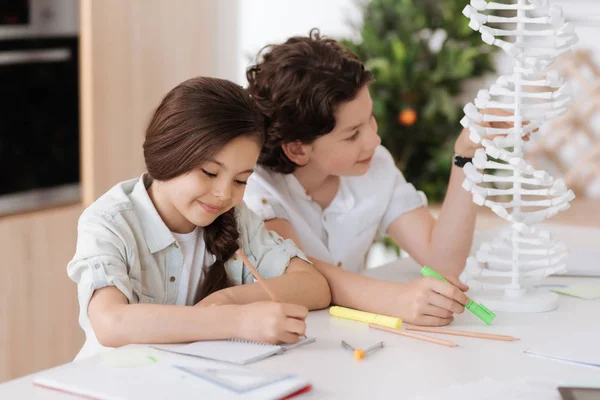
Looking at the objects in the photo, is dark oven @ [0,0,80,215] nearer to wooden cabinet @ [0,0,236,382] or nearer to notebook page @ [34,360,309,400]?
wooden cabinet @ [0,0,236,382]

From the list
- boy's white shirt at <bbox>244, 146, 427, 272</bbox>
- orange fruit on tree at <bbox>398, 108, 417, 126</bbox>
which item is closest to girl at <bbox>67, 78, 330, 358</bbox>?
boy's white shirt at <bbox>244, 146, 427, 272</bbox>

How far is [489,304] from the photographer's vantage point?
4.72ft

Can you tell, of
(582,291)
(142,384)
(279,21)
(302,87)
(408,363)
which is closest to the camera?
(142,384)

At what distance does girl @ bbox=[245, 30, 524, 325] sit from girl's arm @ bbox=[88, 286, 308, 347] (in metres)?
0.36

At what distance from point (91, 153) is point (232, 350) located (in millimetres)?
1831

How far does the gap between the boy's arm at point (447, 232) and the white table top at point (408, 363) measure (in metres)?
0.37

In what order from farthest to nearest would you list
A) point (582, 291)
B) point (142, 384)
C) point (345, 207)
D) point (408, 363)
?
point (345, 207) < point (582, 291) < point (408, 363) < point (142, 384)

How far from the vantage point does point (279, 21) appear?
369 centimetres

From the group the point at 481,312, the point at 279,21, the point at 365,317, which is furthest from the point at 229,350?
the point at 279,21

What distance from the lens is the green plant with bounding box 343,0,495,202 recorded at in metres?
3.12

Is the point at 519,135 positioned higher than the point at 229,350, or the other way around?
the point at 519,135

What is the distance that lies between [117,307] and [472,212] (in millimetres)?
773

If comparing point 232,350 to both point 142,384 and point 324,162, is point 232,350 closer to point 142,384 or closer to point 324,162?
point 142,384

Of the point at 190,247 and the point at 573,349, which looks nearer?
the point at 573,349
